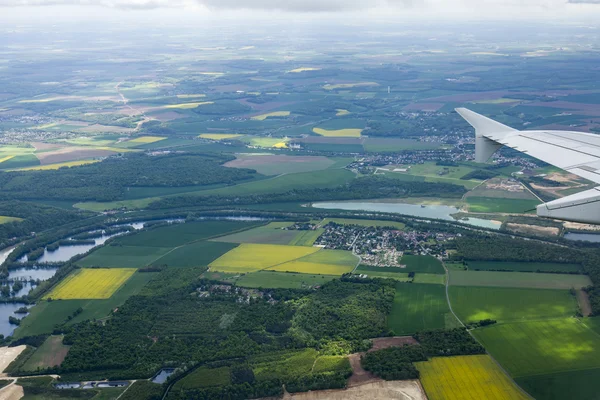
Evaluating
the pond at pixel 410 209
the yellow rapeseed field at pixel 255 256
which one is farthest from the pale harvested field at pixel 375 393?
the pond at pixel 410 209

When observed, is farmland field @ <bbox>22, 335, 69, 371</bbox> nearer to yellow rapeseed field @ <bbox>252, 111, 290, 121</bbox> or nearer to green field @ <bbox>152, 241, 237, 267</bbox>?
green field @ <bbox>152, 241, 237, 267</bbox>

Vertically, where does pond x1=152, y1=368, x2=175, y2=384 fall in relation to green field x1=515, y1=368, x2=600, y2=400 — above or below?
below

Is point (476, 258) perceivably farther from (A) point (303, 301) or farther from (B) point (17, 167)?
(B) point (17, 167)

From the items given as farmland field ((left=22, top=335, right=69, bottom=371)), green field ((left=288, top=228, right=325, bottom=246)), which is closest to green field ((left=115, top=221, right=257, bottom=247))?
green field ((left=288, top=228, right=325, bottom=246))

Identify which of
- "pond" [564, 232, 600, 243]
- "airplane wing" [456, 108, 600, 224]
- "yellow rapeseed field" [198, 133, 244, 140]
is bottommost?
"yellow rapeseed field" [198, 133, 244, 140]

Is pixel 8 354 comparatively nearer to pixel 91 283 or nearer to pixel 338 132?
pixel 91 283

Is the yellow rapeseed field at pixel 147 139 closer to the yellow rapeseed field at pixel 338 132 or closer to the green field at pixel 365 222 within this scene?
the yellow rapeseed field at pixel 338 132
